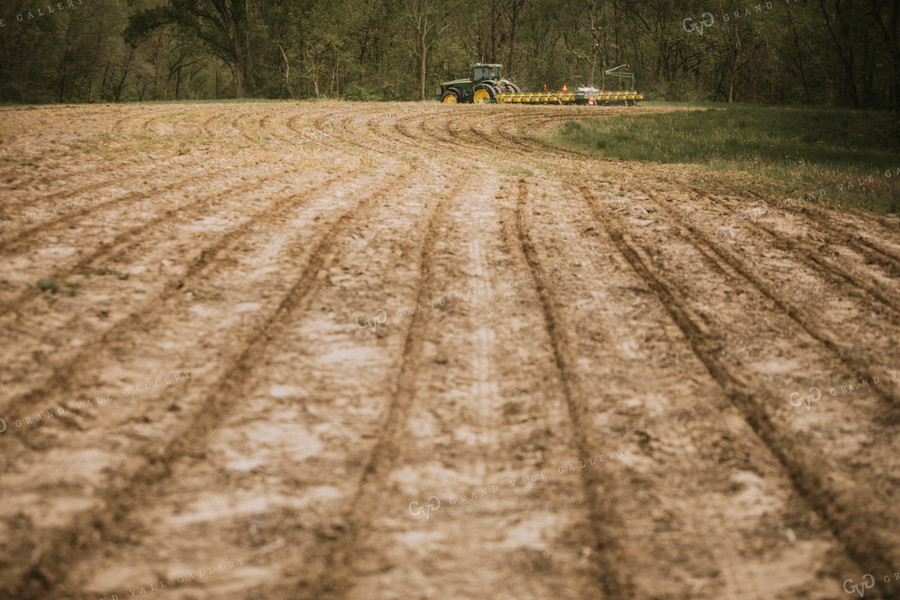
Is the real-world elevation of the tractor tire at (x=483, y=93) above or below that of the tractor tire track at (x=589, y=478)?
above

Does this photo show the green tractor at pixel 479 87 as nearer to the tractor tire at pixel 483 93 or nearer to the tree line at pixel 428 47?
the tractor tire at pixel 483 93

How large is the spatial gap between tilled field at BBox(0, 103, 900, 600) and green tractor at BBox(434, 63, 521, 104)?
931 inches

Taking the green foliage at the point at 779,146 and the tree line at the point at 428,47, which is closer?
the green foliage at the point at 779,146

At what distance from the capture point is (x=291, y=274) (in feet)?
18.0

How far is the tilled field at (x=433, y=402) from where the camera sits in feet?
8.43

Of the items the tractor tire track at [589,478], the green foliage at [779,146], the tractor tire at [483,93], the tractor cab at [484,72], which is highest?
the tractor cab at [484,72]

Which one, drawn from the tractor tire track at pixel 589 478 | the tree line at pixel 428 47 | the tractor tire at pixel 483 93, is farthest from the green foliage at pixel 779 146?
the tractor tire at pixel 483 93

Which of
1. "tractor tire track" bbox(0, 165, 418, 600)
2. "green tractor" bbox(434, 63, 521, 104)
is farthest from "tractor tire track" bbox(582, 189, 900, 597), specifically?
"green tractor" bbox(434, 63, 521, 104)

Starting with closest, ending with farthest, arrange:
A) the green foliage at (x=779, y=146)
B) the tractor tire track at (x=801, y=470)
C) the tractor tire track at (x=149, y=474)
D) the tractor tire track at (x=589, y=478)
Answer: the tractor tire track at (x=149, y=474) < the tractor tire track at (x=589, y=478) < the tractor tire track at (x=801, y=470) < the green foliage at (x=779, y=146)

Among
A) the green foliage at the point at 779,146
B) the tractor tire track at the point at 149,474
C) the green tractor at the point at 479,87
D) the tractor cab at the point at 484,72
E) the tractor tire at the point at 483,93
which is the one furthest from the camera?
the tractor cab at the point at 484,72

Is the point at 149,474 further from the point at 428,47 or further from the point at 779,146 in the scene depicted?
the point at 428,47

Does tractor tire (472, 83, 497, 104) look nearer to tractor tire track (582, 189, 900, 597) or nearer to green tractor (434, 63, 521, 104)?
green tractor (434, 63, 521, 104)

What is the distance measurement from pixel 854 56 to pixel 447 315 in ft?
123

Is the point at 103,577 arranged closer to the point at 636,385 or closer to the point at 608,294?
the point at 636,385
